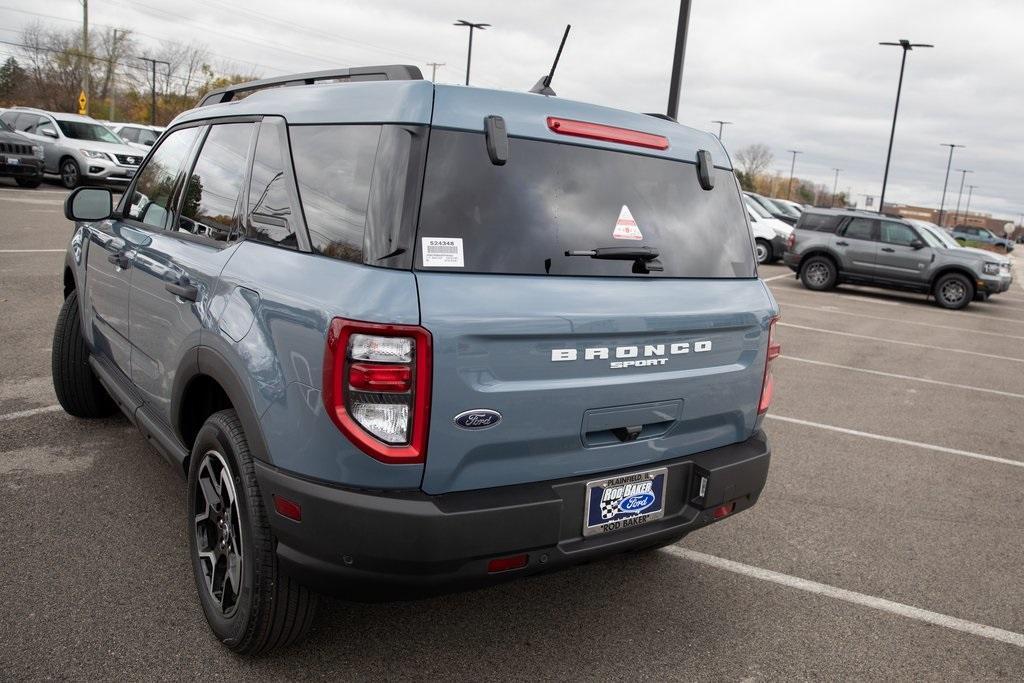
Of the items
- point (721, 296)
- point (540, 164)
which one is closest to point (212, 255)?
point (540, 164)

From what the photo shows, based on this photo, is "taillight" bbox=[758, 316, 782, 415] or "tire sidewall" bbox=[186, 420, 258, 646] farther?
"taillight" bbox=[758, 316, 782, 415]

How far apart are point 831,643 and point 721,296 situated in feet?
4.64

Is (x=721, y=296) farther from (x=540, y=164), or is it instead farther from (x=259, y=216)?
(x=259, y=216)

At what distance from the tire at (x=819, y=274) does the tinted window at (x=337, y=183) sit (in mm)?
16717

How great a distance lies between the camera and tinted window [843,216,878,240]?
57.6 ft

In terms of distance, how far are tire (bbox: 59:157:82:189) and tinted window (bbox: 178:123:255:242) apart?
20.1 metres

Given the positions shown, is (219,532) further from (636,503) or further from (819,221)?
(819,221)

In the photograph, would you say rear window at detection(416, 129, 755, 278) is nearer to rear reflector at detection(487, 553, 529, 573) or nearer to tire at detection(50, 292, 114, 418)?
rear reflector at detection(487, 553, 529, 573)

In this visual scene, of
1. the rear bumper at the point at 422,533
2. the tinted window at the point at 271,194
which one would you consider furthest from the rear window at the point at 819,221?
the rear bumper at the point at 422,533

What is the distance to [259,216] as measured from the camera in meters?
2.90

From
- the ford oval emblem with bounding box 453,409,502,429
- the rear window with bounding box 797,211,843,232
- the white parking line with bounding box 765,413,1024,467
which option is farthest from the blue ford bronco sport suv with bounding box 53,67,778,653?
the rear window with bounding box 797,211,843,232

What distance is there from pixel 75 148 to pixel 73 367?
1870 cm

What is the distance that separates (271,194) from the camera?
2.86 metres

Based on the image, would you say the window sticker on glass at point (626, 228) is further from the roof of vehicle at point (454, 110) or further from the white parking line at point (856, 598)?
the white parking line at point (856, 598)
